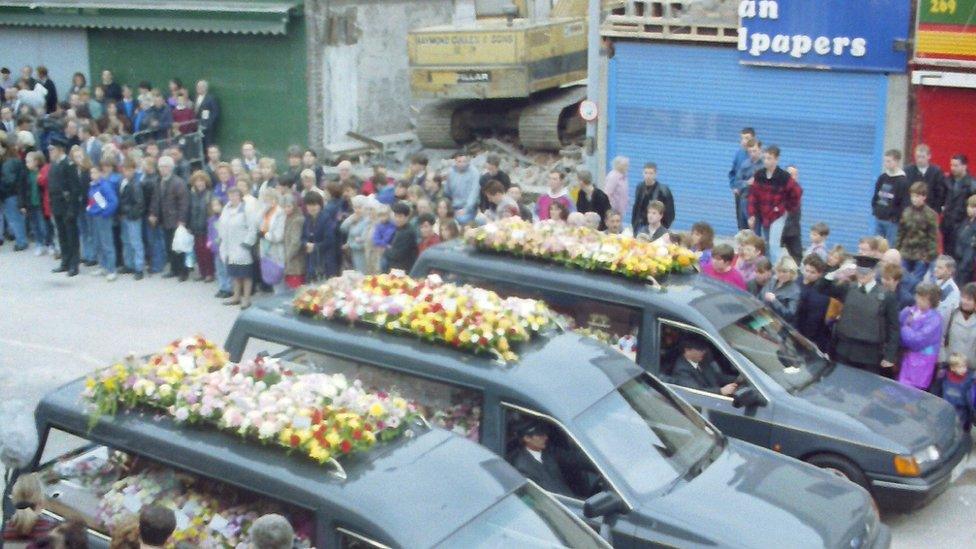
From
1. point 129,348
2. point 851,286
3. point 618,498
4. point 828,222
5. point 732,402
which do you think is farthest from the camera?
point 828,222

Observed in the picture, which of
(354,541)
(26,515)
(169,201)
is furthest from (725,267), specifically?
(169,201)

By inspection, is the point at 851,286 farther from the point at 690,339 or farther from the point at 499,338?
the point at 499,338

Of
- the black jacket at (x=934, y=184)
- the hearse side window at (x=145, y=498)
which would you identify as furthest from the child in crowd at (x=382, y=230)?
the hearse side window at (x=145, y=498)

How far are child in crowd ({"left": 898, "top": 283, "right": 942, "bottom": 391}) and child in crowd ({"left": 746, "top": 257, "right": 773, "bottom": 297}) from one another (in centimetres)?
125

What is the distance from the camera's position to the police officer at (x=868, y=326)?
36.4 feet

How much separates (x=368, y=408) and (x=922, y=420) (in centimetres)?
491

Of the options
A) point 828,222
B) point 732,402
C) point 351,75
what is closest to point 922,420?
point 732,402

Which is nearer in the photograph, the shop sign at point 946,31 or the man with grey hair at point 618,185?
the man with grey hair at point 618,185

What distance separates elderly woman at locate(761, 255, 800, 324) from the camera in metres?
11.6

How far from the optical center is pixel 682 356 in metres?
10.0

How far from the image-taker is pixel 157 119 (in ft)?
76.7

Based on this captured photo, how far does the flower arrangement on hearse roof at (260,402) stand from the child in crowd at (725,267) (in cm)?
504

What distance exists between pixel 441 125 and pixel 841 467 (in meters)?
14.9

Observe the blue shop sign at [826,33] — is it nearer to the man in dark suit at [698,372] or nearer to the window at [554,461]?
the man in dark suit at [698,372]
